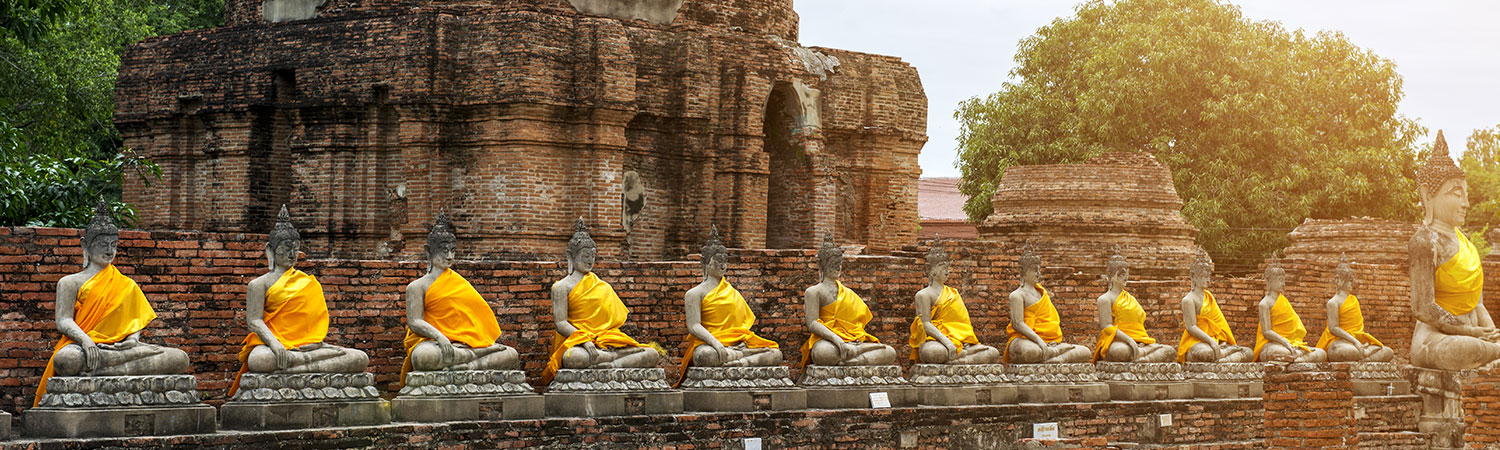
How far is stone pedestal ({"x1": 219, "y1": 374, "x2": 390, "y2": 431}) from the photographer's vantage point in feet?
27.6

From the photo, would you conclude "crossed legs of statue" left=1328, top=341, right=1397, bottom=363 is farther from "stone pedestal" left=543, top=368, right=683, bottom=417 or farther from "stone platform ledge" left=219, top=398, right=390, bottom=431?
"stone platform ledge" left=219, top=398, right=390, bottom=431

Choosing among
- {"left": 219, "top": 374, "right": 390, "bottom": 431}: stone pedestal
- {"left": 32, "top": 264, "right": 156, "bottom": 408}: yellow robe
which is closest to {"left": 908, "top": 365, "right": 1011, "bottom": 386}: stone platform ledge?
{"left": 219, "top": 374, "right": 390, "bottom": 431}: stone pedestal

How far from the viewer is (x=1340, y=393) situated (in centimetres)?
1296

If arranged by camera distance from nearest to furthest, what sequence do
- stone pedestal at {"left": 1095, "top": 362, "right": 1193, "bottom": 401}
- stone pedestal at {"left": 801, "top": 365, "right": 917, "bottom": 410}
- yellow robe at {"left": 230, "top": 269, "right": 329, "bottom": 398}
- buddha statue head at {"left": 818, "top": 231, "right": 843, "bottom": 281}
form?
yellow robe at {"left": 230, "top": 269, "right": 329, "bottom": 398}
stone pedestal at {"left": 801, "top": 365, "right": 917, "bottom": 410}
buddha statue head at {"left": 818, "top": 231, "right": 843, "bottom": 281}
stone pedestal at {"left": 1095, "top": 362, "right": 1193, "bottom": 401}

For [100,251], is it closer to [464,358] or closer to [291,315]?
[291,315]

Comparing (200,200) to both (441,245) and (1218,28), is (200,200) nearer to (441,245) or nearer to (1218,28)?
(441,245)

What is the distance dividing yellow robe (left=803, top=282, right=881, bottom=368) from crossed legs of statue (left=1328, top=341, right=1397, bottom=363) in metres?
5.27

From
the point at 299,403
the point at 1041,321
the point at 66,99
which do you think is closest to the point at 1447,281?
the point at 1041,321

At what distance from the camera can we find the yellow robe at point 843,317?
1083 cm

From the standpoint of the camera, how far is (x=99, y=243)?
8.15m

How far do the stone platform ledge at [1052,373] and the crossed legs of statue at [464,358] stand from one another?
3.89m

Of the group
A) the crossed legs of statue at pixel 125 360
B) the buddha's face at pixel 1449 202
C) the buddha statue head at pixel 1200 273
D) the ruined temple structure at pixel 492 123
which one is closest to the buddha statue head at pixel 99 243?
the crossed legs of statue at pixel 125 360

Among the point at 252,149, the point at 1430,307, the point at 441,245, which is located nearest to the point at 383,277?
the point at 441,245

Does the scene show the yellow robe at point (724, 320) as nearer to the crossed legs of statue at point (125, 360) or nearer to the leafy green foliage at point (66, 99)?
the crossed legs of statue at point (125, 360)
